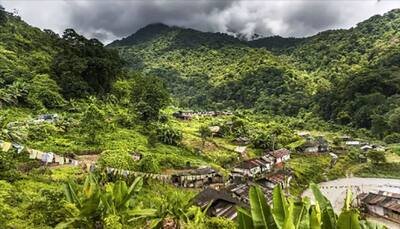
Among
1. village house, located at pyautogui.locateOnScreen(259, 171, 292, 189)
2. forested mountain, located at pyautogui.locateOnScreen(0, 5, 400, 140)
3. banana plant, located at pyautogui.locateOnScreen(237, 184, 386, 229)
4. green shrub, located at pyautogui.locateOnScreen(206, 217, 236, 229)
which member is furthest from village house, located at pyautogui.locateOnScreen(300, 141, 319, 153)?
banana plant, located at pyautogui.locateOnScreen(237, 184, 386, 229)

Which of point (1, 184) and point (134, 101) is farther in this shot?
point (134, 101)

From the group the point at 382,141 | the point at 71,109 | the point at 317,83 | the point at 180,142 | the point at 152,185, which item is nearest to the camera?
the point at 152,185

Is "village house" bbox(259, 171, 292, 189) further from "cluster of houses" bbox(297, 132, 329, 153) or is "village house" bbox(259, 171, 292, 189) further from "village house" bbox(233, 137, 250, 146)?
"cluster of houses" bbox(297, 132, 329, 153)

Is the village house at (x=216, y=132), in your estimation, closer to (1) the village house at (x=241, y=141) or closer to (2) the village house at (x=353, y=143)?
(1) the village house at (x=241, y=141)

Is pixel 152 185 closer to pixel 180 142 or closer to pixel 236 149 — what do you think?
pixel 180 142

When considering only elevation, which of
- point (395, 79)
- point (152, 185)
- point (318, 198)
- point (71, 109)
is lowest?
point (152, 185)

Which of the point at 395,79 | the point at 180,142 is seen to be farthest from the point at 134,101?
the point at 395,79
